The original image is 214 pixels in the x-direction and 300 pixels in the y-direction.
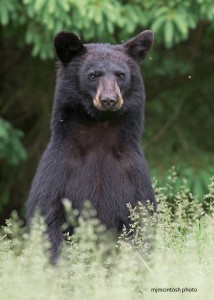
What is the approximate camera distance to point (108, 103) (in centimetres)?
657

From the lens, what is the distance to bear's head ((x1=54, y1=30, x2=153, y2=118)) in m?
6.80

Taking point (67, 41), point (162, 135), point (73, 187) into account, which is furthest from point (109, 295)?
point (162, 135)

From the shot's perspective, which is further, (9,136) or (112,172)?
(9,136)

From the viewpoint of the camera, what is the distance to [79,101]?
22.5 ft

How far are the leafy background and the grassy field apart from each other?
11.4 feet

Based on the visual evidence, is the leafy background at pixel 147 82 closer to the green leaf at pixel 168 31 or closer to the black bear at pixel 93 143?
the green leaf at pixel 168 31

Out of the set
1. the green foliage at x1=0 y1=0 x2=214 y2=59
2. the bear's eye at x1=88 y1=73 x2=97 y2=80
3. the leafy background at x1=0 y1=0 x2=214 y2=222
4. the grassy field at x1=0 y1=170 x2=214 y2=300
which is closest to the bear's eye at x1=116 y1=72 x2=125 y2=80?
the bear's eye at x1=88 y1=73 x2=97 y2=80

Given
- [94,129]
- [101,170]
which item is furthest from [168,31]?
[101,170]

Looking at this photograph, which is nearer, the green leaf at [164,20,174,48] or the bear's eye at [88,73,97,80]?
the bear's eye at [88,73,97,80]

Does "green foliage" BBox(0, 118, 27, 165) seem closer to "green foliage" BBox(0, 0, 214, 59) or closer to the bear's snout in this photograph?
"green foliage" BBox(0, 0, 214, 59)

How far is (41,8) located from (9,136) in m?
1.70

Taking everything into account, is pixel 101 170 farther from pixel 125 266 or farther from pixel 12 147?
pixel 12 147

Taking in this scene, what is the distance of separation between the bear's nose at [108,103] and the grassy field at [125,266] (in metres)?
0.65

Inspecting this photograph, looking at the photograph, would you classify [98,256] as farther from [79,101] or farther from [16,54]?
[16,54]
